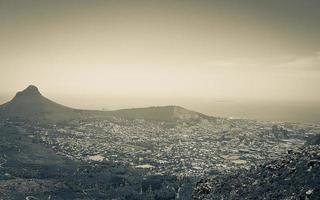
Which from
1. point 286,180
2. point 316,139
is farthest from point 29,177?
point 286,180

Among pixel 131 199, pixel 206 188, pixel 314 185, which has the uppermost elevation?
pixel 314 185

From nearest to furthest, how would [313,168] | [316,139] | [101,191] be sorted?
1. [313,168]
2. [316,139]
3. [101,191]

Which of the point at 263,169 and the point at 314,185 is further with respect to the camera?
the point at 263,169

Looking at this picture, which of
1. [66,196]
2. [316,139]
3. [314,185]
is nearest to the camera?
[314,185]

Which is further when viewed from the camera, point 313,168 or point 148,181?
point 148,181

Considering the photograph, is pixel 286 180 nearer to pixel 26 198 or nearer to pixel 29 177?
pixel 26 198

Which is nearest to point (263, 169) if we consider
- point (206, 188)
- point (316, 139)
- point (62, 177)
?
point (206, 188)

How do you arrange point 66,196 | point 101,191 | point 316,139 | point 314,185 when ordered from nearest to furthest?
point 314,185
point 316,139
point 66,196
point 101,191

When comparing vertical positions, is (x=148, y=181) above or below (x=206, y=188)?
below

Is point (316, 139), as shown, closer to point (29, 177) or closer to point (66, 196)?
point (66, 196)
